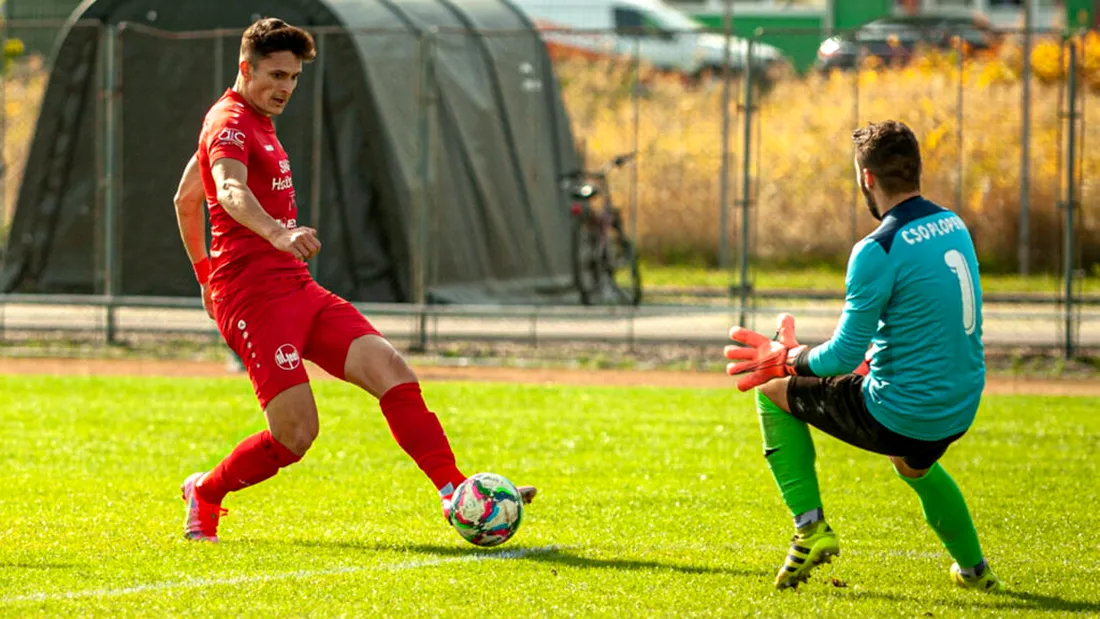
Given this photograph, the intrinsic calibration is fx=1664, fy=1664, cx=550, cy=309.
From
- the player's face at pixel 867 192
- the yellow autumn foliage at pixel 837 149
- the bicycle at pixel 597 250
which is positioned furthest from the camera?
the bicycle at pixel 597 250

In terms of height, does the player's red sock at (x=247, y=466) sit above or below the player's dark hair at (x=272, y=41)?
below

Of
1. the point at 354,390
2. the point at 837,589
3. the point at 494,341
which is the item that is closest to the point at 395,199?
the point at 494,341

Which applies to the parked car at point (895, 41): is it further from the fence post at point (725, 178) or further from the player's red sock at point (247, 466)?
the player's red sock at point (247, 466)

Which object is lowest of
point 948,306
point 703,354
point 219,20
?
point 703,354

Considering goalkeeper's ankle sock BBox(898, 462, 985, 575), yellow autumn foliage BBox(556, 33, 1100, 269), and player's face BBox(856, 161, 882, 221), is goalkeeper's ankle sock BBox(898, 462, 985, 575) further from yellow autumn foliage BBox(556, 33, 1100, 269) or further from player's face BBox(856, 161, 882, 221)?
yellow autumn foliage BBox(556, 33, 1100, 269)

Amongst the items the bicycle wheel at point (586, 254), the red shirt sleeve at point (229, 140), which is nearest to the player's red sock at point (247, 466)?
the red shirt sleeve at point (229, 140)

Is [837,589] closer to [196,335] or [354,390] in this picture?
[354,390]

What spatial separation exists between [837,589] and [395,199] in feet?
39.2

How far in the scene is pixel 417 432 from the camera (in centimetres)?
650

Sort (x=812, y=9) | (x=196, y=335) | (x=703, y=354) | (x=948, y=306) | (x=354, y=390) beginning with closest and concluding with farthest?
(x=948, y=306)
(x=354, y=390)
(x=703, y=354)
(x=196, y=335)
(x=812, y=9)

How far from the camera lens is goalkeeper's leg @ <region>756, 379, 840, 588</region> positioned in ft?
18.8

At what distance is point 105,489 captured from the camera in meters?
8.10

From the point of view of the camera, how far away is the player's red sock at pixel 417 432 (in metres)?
6.47

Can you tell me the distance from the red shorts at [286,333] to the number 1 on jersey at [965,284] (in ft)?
7.72
